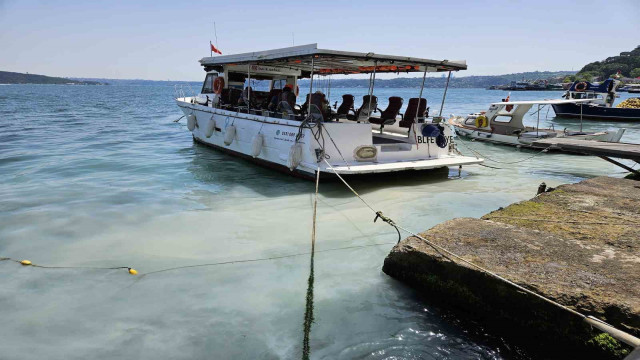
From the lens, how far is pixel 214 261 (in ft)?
17.9

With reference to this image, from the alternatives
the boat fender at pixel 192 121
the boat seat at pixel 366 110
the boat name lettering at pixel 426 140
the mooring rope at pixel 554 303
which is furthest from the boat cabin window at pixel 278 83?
the mooring rope at pixel 554 303

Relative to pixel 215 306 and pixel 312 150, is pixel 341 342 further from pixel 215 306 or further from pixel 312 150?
pixel 312 150

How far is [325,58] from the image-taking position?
29.1 feet

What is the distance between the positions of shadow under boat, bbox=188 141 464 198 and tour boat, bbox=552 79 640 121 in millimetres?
21990

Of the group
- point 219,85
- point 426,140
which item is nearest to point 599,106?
point 426,140

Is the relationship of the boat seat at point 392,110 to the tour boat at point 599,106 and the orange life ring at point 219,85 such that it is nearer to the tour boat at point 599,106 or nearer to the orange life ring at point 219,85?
the orange life ring at point 219,85

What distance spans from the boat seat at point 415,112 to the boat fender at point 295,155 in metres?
3.01

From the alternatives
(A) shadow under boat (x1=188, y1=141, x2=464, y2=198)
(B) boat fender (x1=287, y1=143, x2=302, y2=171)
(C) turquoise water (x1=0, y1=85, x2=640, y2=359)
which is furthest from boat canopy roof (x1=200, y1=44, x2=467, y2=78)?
(C) turquoise water (x1=0, y1=85, x2=640, y2=359)

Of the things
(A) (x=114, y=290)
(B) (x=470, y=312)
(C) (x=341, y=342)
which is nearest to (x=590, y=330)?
(B) (x=470, y=312)

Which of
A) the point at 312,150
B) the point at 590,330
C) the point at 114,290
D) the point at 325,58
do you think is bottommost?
the point at 114,290

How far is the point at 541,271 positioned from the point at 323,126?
5910mm

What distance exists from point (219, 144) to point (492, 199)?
28.4ft

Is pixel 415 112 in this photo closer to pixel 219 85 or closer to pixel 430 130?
pixel 430 130

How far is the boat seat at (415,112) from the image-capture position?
10.3 metres
